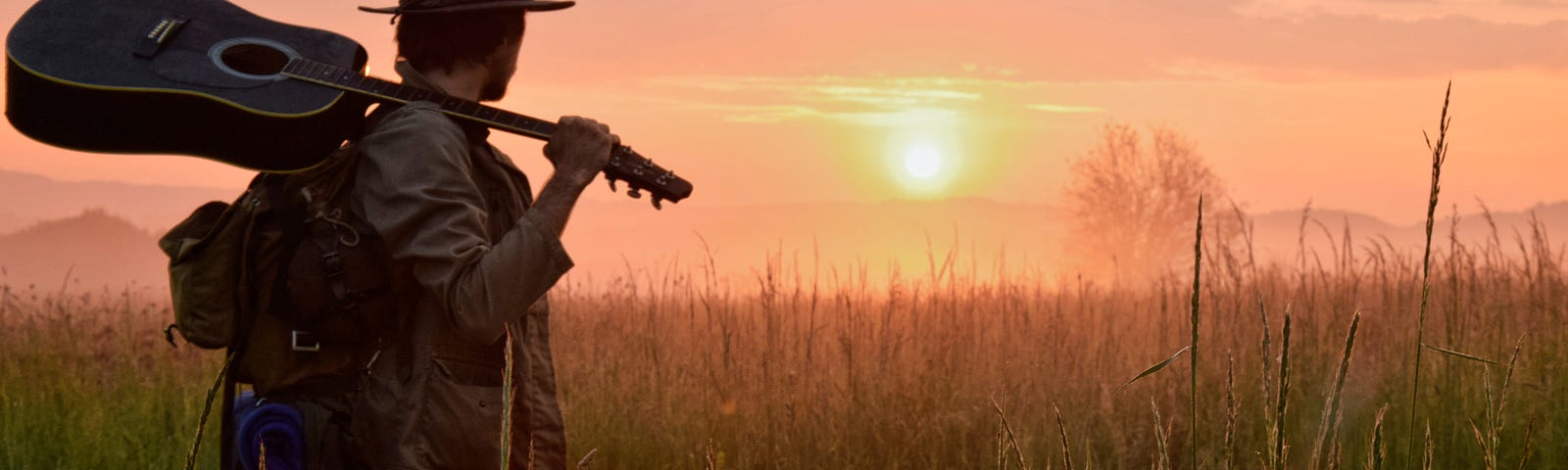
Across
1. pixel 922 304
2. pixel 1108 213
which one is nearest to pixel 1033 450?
pixel 922 304

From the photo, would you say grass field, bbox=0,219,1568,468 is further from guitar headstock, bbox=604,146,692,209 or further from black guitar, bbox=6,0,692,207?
black guitar, bbox=6,0,692,207

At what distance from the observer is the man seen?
2.67 metres

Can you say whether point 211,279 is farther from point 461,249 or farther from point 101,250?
point 101,250

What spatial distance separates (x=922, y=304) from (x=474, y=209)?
19.3 ft

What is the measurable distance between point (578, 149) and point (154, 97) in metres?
0.97

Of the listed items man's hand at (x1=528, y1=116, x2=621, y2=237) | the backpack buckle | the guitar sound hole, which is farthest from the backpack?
the guitar sound hole

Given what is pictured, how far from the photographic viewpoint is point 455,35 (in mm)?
2998

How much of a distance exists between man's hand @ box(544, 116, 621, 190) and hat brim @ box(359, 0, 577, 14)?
12.0 inches

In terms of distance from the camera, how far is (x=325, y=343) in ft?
9.00

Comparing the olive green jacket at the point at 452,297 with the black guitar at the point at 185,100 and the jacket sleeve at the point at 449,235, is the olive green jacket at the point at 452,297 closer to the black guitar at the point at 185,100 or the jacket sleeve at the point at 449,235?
the jacket sleeve at the point at 449,235

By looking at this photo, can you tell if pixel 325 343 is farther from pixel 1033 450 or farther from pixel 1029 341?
pixel 1029 341

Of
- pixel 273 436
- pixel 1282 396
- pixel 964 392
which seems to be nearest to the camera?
pixel 1282 396

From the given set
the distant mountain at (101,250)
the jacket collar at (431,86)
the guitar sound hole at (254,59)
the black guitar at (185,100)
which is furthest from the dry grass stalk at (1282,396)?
the distant mountain at (101,250)

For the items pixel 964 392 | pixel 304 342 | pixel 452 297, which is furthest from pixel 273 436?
pixel 964 392
